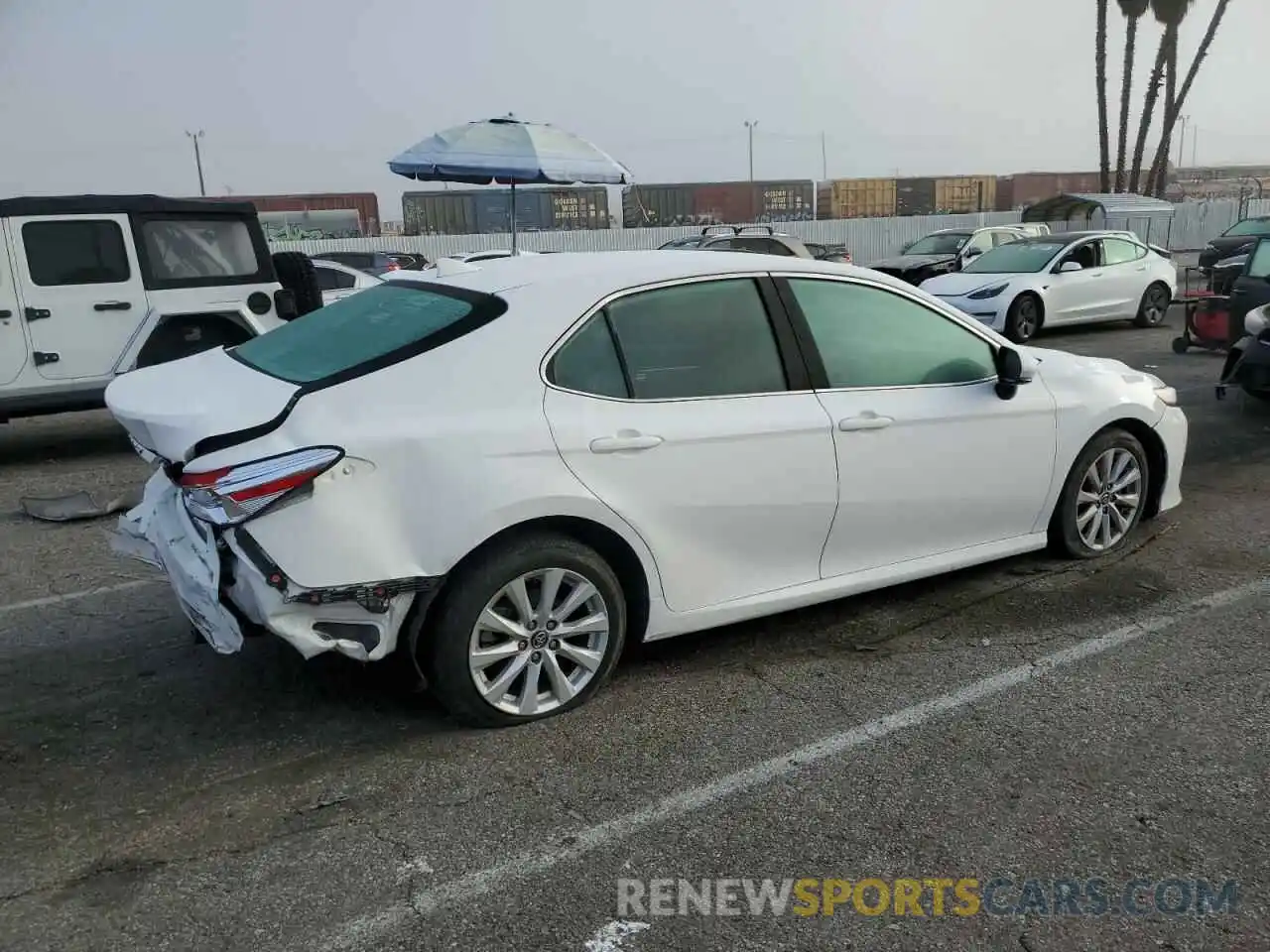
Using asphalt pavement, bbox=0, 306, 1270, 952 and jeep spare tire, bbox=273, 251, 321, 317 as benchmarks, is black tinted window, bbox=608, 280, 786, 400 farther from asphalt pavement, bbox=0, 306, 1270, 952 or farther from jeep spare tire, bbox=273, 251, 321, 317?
jeep spare tire, bbox=273, 251, 321, 317

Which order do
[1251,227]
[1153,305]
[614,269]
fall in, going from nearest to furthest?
[614,269] < [1153,305] < [1251,227]

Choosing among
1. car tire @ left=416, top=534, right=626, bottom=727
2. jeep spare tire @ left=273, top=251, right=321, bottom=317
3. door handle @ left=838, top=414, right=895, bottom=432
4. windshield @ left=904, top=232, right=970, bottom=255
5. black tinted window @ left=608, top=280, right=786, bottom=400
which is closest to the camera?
car tire @ left=416, top=534, right=626, bottom=727

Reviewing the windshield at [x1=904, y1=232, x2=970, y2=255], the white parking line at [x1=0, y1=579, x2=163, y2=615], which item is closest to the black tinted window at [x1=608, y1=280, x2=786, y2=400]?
the white parking line at [x1=0, y1=579, x2=163, y2=615]

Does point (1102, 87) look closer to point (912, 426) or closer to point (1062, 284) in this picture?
point (1062, 284)

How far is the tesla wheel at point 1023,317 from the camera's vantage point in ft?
45.9

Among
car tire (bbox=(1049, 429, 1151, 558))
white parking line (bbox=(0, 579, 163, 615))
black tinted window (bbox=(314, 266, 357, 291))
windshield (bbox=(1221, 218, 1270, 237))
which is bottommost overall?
white parking line (bbox=(0, 579, 163, 615))

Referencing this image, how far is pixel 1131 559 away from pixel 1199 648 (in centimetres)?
111

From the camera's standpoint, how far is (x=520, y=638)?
3453 millimetres

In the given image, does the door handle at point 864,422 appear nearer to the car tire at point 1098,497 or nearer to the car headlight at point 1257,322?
the car tire at point 1098,497

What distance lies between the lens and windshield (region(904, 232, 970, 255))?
792 inches

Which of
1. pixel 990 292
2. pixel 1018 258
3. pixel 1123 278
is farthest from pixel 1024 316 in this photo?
pixel 1123 278

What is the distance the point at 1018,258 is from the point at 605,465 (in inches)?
519

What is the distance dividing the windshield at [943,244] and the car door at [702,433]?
1722cm

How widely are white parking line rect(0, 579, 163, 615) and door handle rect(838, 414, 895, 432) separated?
3.50m
